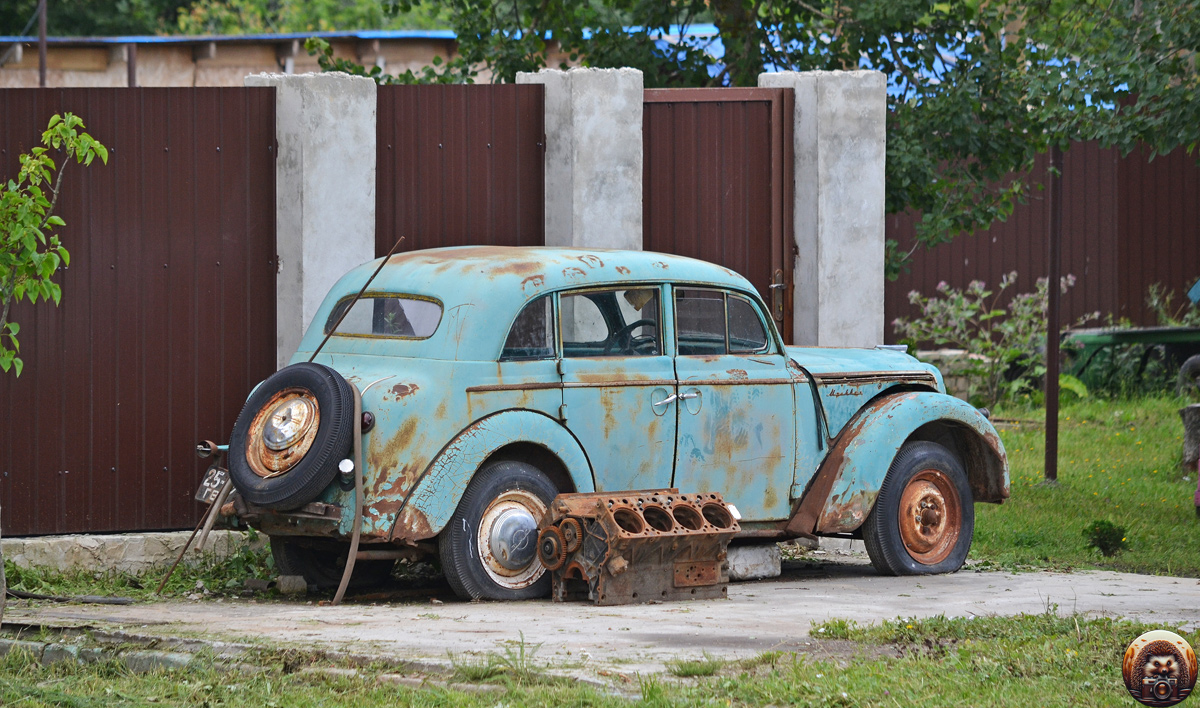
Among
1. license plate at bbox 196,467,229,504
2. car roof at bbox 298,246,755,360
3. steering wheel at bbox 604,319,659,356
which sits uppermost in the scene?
car roof at bbox 298,246,755,360

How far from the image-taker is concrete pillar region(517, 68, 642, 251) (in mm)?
8875

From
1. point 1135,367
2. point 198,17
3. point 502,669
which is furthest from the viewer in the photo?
point 198,17

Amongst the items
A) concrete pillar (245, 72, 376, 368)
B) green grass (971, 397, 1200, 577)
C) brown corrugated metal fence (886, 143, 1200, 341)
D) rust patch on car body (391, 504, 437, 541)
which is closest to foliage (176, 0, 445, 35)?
brown corrugated metal fence (886, 143, 1200, 341)

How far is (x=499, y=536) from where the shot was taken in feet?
22.6

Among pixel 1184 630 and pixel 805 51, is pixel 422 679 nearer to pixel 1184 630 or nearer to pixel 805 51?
pixel 1184 630

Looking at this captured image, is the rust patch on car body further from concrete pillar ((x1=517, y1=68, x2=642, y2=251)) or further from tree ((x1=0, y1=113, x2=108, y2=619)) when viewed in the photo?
concrete pillar ((x1=517, y1=68, x2=642, y2=251))

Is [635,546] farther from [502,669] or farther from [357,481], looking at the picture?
[502,669]

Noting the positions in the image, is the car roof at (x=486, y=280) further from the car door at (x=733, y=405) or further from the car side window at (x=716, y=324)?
the car door at (x=733, y=405)

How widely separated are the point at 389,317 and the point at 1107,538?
186 inches

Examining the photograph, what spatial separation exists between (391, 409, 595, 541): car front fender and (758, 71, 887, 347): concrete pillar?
9.79 ft

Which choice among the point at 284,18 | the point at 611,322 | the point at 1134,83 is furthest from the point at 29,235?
the point at 284,18

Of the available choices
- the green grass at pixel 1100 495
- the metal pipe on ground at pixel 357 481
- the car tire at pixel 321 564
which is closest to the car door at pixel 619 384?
the metal pipe on ground at pixel 357 481

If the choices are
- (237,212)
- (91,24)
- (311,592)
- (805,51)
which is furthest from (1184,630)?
(91,24)

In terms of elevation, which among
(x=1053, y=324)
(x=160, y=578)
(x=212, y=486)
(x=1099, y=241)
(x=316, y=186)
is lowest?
(x=160, y=578)
